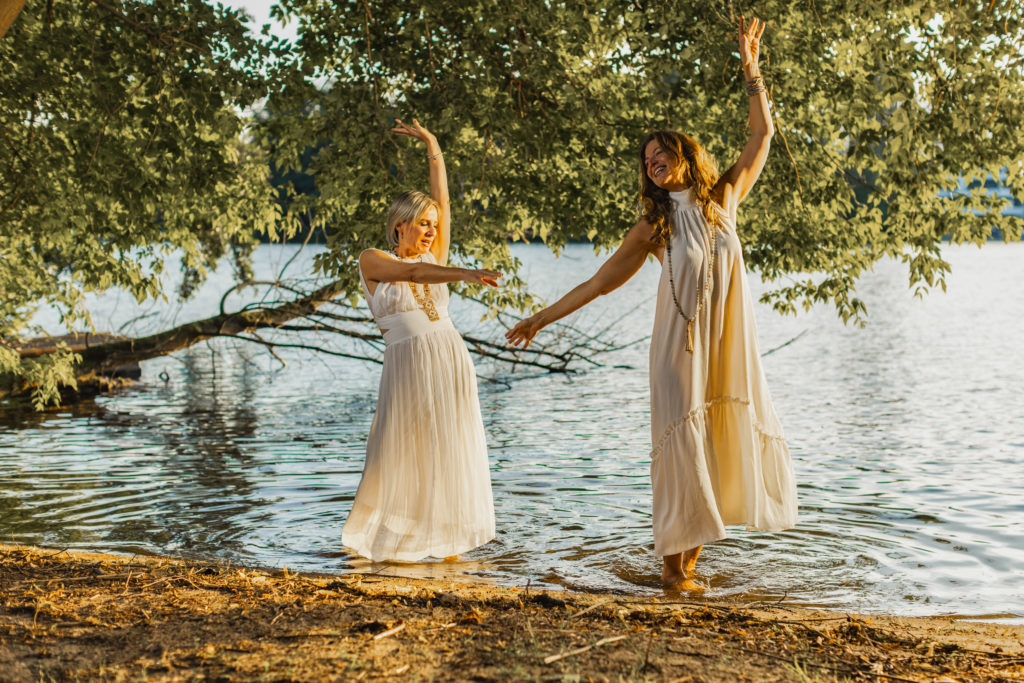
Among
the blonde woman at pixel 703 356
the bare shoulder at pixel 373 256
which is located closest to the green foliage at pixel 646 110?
the bare shoulder at pixel 373 256

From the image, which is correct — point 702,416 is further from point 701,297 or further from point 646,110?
point 646,110

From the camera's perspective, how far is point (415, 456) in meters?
6.78

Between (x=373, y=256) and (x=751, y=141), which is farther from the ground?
(x=751, y=141)

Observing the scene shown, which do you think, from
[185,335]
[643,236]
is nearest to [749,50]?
[643,236]

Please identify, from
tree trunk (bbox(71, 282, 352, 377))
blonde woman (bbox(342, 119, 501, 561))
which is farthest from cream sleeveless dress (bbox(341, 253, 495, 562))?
tree trunk (bbox(71, 282, 352, 377))

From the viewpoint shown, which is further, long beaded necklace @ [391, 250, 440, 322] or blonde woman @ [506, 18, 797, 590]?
long beaded necklace @ [391, 250, 440, 322]

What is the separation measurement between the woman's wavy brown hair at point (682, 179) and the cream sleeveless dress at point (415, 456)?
164 centimetres

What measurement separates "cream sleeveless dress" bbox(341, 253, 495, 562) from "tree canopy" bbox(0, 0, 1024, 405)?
3.24m

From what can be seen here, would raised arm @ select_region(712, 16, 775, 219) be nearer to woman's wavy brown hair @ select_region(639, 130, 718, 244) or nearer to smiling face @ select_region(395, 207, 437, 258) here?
woman's wavy brown hair @ select_region(639, 130, 718, 244)

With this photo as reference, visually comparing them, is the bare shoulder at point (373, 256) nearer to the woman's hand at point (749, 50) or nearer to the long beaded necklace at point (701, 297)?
the long beaded necklace at point (701, 297)

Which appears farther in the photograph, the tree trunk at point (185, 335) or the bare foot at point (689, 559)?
the tree trunk at point (185, 335)

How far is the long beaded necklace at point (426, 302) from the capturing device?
6797mm

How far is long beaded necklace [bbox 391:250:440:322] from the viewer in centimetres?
680

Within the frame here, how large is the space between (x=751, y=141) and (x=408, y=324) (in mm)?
2451
